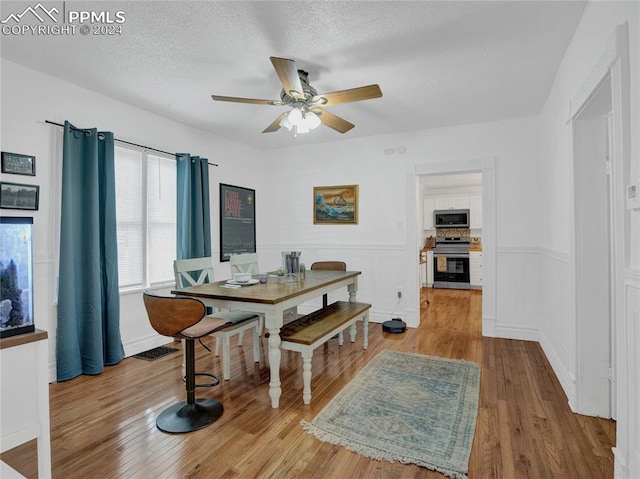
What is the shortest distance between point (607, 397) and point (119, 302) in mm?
4080

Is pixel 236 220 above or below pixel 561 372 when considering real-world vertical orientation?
above

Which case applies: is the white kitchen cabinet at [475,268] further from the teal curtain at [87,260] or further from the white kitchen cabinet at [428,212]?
the teal curtain at [87,260]

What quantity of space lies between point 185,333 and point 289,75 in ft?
6.06

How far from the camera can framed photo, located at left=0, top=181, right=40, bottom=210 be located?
2.57 m

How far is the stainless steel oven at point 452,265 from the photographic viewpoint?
773cm

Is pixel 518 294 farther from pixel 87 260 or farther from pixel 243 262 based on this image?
pixel 87 260

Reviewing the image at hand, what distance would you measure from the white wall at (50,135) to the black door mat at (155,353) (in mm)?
82

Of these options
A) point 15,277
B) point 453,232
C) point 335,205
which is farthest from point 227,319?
point 453,232

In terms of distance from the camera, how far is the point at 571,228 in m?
2.38

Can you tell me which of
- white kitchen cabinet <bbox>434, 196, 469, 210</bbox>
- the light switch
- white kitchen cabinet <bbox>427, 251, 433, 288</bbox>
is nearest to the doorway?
the light switch

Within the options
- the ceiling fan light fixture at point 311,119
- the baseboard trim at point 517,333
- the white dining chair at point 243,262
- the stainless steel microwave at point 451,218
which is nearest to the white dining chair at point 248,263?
the white dining chair at point 243,262

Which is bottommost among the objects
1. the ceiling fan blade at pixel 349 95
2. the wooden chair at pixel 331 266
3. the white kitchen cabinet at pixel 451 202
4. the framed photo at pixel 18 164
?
the wooden chair at pixel 331 266

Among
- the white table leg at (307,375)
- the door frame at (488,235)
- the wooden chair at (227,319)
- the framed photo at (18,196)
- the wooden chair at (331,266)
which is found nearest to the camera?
the white table leg at (307,375)

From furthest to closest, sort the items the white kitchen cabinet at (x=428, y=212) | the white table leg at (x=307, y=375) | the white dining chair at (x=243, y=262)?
the white kitchen cabinet at (x=428, y=212), the white dining chair at (x=243, y=262), the white table leg at (x=307, y=375)
